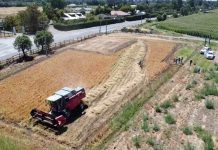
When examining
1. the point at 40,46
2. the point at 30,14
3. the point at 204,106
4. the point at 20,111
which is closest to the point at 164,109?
the point at 204,106

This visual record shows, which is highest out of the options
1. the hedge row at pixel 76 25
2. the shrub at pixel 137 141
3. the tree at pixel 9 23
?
the tree at pixel 9 23

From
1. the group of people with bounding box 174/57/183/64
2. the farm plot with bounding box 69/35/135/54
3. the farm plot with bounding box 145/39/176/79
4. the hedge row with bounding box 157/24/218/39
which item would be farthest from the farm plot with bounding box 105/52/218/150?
the hedge row with bounding box 157/24/218/39

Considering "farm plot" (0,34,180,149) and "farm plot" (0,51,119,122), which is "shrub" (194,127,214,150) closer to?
"farm plot" (0,34,180,149)

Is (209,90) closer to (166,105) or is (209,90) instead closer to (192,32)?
(166,105)

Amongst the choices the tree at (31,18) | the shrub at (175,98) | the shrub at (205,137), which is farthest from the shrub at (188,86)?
the tree at (31,18)

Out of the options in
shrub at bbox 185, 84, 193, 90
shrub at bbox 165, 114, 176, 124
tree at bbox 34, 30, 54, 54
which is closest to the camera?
shrub at bbox 165, 114, 176, 124

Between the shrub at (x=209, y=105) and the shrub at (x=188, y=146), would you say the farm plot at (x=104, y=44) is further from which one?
the shrub at (x=188, y=146)

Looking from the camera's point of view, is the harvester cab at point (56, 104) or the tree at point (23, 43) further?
the tree at point (23, 43)

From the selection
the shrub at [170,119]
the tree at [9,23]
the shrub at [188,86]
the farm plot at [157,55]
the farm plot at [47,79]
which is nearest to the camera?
the shrub at [170,119]
